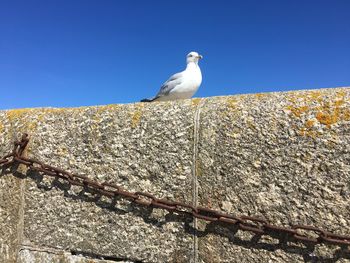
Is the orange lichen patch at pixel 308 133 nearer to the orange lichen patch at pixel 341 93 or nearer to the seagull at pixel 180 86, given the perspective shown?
the orange lichen patch at pixel 341 93

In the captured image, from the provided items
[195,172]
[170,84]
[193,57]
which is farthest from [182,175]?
[193,57]

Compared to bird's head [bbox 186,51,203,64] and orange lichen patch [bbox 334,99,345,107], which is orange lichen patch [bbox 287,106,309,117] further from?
bird's head [bbox 186,51,203,64]

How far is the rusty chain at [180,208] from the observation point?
1.84m

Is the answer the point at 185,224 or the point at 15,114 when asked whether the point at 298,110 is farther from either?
the point at 15,114

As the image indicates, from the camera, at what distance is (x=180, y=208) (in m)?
2.15

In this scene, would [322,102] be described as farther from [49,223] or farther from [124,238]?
[49,223]

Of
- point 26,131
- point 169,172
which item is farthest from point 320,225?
point 26,131

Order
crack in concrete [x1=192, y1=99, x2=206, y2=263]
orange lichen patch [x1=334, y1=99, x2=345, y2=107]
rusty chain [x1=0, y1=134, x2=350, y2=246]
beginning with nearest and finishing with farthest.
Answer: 1. rusty chain [x1=0, y1=134, x2=350, y2=246]
2. orange lichen patch [x1=334, y1=99, x2=345, y2=107]
3. crack in concrete [x1=192, y1=99, x2=206, y2=263]

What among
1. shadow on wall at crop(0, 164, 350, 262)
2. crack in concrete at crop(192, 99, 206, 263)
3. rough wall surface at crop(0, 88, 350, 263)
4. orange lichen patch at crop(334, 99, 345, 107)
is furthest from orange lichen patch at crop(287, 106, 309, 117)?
shadow on wall at crop(0, 164, 350, 262)

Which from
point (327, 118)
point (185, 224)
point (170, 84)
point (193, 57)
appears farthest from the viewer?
point (193, 57)

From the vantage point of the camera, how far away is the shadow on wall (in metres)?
1.89

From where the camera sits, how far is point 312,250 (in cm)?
189

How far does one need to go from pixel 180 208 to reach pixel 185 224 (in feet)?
0.33

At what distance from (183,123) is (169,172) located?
32cm
